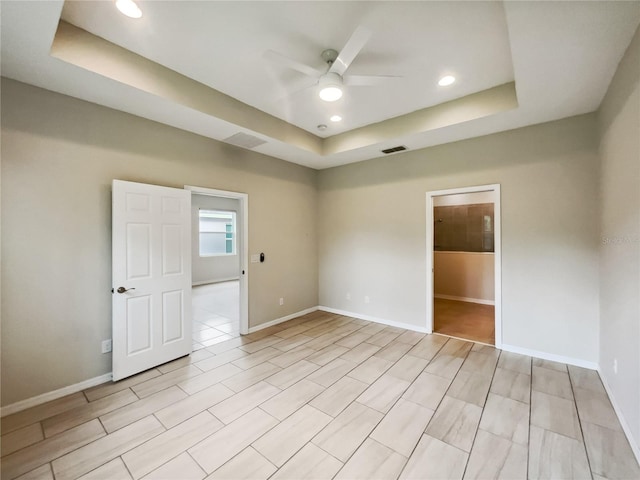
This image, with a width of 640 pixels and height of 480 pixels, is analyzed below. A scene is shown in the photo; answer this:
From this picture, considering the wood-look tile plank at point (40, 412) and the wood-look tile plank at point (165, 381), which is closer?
the wood-look tile plank at point (40, 412)

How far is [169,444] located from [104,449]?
44 centimetres

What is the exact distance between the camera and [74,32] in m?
2.07

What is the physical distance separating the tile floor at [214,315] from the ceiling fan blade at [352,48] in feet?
12.1

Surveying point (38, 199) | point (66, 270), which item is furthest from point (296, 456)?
point (38, 199)

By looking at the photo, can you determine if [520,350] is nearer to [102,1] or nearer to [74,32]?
[102,1]

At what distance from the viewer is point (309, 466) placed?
174 cm

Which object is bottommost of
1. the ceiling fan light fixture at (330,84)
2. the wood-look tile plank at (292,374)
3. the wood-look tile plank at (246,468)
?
the wood-look tile plank at (246,468)

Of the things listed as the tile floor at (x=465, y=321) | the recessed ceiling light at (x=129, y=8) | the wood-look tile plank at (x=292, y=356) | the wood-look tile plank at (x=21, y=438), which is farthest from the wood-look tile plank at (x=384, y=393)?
the recessed ceiling light at (x=129, y=8)

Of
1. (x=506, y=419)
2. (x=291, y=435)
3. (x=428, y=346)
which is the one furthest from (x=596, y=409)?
(x=291, y=435)

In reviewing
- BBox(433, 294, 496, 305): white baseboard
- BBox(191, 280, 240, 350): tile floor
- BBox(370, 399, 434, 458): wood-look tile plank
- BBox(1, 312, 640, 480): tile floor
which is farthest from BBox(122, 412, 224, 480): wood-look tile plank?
BBox(433, 294, 496, 305): white baseboard

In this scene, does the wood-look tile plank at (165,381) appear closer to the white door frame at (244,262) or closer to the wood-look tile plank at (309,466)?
the white door frame at (244,262)

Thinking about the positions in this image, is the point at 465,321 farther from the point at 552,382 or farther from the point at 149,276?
the point at 149,276

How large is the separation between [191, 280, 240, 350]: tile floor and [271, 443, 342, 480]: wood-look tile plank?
2337mm

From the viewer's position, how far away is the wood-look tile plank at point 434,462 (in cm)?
167
